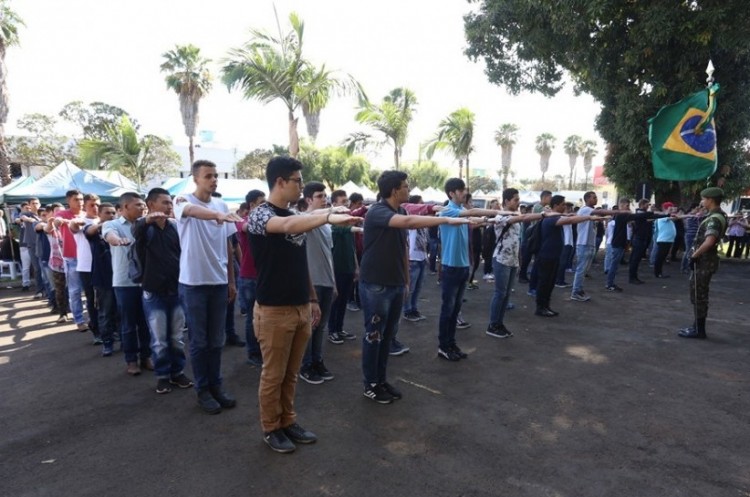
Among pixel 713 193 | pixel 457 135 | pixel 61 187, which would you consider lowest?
pixel 713 193

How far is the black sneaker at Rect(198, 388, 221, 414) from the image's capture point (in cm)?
380

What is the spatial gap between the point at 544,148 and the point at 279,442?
6368 cm

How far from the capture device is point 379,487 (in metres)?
2.78

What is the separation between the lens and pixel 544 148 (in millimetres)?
60000

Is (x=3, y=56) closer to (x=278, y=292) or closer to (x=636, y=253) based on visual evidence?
(x=278, y=292)

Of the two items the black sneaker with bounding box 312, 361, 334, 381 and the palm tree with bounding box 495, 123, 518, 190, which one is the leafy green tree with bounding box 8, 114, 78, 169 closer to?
the black sneaker with bounding box 312, 361, 334, 381

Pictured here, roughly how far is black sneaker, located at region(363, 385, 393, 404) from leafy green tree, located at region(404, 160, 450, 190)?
41.6 metres

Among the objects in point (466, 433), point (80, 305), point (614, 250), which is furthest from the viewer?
point (614, 250)

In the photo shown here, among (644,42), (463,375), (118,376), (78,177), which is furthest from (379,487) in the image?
(78,177)

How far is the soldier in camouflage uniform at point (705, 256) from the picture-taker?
570 centimetres

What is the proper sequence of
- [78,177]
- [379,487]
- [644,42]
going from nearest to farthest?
[379,487] < [644,42] < [78,177]

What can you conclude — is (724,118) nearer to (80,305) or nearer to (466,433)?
(466,433)

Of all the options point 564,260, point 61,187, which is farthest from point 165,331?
point 61,187

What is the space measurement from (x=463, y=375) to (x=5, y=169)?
2135 centimetres
